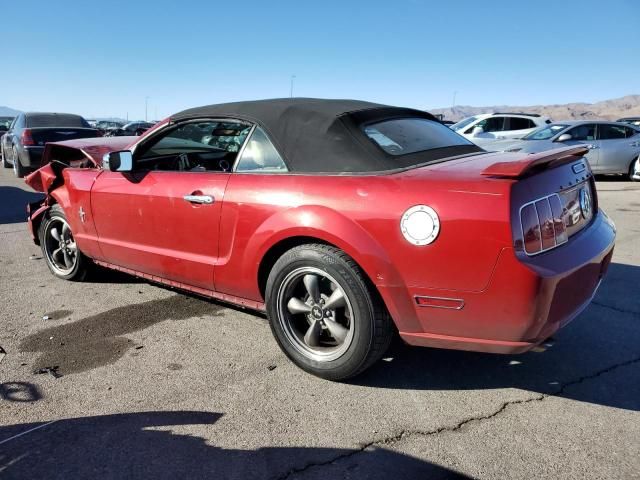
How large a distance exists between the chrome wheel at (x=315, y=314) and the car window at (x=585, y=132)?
39.3ft

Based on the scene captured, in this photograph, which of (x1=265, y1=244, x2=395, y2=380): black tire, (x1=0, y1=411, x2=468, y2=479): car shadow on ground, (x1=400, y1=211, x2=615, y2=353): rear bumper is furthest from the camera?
(x1=265, y1=244, x2=395, y2=380): black tire

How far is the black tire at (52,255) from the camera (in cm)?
480

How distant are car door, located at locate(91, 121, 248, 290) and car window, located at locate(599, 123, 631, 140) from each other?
38.6ft

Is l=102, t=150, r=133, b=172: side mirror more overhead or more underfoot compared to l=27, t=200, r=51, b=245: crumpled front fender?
more overhead

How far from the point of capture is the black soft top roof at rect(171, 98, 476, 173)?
2.98 metres

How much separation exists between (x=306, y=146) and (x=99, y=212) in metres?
2.07

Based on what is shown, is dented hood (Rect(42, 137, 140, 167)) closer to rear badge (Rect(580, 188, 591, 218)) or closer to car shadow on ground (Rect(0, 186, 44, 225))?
rear badge (Rect(580, 188, 591, 218))

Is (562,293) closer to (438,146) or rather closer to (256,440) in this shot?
(438,146)

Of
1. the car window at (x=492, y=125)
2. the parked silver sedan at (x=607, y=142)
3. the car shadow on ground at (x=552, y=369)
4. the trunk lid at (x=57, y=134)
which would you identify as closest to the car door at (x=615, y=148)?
the parked silver sedan at (x=607, y=142)

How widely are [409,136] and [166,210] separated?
175 centimetres

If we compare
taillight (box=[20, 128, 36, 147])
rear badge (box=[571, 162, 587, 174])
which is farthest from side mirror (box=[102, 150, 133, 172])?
taillight (box=[20, 128, 36, 147])

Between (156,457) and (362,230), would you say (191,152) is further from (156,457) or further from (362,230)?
(156,457)

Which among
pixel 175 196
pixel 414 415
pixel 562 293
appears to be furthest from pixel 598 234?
pixel 175 196

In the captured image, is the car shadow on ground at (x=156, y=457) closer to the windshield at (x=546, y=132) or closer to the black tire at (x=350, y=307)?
the black tire at (x=350, y=307)
